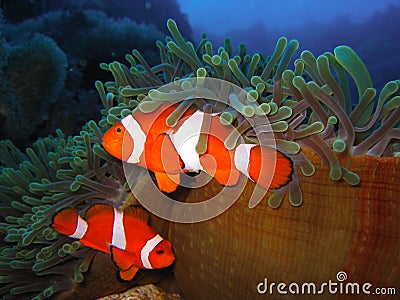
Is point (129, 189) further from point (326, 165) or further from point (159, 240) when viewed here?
point (326, 165)

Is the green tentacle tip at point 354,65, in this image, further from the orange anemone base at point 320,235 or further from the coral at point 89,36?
the coral at point 89,36

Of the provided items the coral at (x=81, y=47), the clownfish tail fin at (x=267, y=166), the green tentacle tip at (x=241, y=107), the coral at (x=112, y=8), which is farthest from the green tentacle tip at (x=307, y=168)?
the coral at (x=112, y=8)

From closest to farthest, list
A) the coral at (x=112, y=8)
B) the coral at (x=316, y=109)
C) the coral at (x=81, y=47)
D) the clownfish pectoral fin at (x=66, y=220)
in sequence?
the coral at (x=316, y=109) < the clownfish pectoral fin at (x=66, y=220) < the coral at (x=81, y=47) < the coral at (x=112, y=8)

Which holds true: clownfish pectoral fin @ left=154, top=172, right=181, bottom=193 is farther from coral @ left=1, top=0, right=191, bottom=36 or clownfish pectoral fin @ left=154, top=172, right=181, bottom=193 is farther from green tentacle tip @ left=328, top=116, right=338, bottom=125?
coral @ left=1, top=0, right=191, bottom=36

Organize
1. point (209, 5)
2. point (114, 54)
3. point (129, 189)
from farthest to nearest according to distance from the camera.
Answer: point (209, 5) < point (114, 54) < point (129, 189)

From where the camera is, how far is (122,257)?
52.1 inches

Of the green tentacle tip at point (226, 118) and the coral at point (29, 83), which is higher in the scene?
the coral at point (29, 83)

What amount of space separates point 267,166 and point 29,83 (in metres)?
2.83

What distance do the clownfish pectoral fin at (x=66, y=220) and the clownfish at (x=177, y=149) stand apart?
0.38 m

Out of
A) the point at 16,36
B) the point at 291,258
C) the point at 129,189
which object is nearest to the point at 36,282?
the point at 129,189

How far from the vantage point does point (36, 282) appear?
66.7 inches

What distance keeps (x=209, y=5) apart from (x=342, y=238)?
1871 centimetres

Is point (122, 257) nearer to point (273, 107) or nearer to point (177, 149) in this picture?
point (177, 149)

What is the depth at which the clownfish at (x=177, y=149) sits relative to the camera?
993 millimetres
